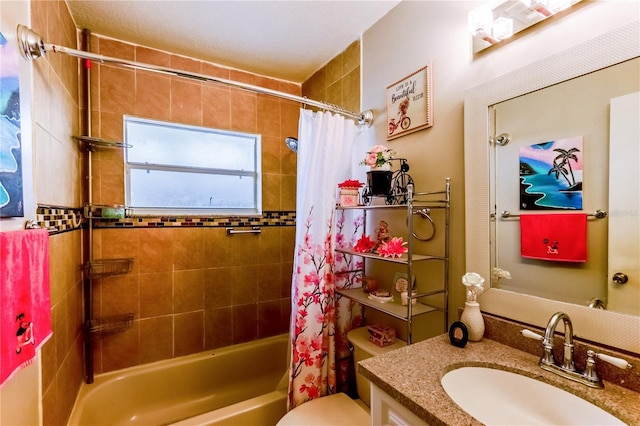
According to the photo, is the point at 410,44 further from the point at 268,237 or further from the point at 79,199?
the point at 79,199

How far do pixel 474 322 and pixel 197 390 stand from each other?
1947 millimetres

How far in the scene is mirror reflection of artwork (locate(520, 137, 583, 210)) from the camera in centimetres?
93

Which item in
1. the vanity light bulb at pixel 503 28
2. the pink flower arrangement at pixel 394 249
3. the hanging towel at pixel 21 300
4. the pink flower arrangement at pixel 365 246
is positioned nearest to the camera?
the hanging towel at pixel 21 300

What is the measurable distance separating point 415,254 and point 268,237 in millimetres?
1296

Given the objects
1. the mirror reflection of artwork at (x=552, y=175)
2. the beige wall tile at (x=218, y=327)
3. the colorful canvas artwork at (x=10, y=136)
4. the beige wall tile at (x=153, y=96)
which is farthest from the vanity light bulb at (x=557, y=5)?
the beige wall tile at (x=218, y=327)

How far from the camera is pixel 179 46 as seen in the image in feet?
6.57

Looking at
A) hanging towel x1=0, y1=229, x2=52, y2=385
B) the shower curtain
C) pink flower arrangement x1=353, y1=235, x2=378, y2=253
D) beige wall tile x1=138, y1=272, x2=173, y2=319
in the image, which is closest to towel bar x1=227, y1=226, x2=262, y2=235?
beige wall tile x1=138, y1=272, x2=173, y2=319

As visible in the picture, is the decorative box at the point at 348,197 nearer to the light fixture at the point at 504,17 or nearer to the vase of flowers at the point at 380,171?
the vase of flowers at the point at 380,171

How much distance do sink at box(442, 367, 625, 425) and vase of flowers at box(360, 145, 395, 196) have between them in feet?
2.84

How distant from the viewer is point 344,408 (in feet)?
4.66

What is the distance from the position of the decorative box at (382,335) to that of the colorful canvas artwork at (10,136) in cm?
150

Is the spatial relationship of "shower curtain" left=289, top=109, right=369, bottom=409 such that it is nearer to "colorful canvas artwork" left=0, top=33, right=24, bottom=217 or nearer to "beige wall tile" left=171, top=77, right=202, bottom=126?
"beige wall tile" left=171, top=77, right=202, bottom=126

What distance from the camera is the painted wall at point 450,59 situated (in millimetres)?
940

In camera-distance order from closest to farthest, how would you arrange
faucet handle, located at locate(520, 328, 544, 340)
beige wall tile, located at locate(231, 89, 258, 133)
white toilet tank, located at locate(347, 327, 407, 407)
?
faucet handle, located at locate(520, 328, 544, 340) < white toilet tank, located at locate(347, 327, 407, 407) < beige wall tile, located at locate(231, 89, 258, 133)
